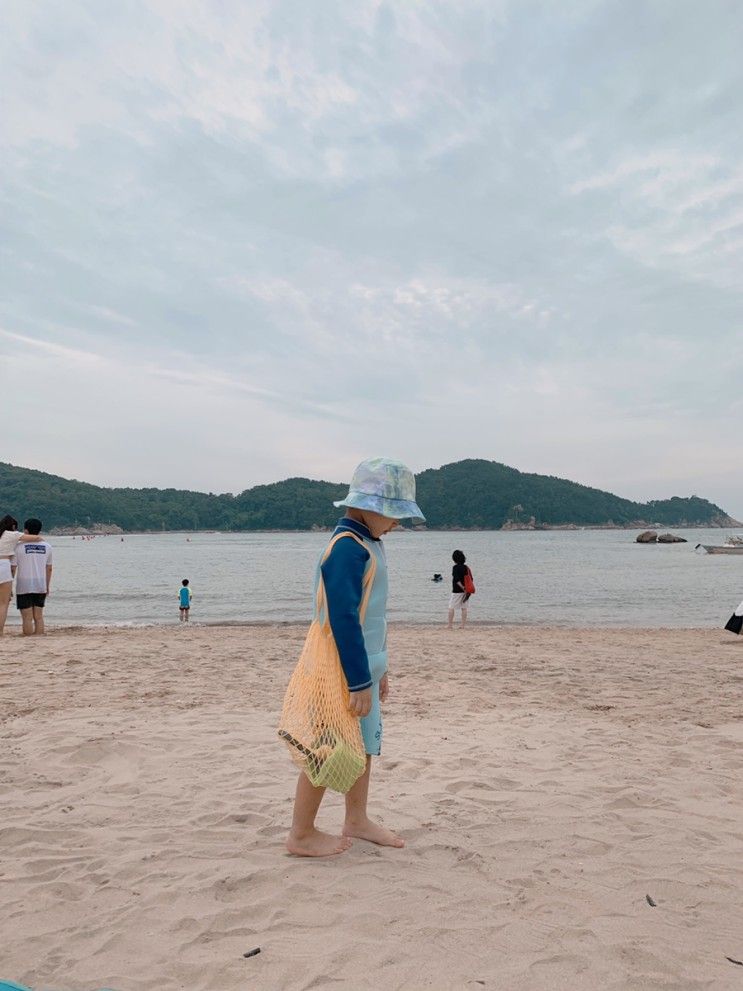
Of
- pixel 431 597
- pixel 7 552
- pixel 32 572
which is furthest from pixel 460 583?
pixel 431 597

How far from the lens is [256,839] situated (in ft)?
11.7

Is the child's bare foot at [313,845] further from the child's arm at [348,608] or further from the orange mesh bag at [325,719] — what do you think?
the child's arm at [348,608]

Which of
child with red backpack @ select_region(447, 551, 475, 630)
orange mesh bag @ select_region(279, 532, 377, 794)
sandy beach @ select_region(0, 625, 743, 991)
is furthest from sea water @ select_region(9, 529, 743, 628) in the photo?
orange mesh bag @ select_region(279, 532, 377, 794)

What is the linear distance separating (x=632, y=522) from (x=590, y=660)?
174 metres

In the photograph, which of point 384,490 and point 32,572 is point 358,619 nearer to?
point 384,490

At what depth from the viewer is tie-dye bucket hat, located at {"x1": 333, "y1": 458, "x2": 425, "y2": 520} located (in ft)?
10.3

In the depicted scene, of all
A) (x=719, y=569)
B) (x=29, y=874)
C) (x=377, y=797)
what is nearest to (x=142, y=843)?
(x=29, y=874)

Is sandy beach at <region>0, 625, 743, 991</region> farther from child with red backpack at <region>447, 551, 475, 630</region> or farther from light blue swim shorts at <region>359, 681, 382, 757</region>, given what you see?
child with red backpack at <region>447, 551, 475, 630</region>

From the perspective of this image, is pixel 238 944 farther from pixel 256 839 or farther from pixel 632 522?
pixel 632 522

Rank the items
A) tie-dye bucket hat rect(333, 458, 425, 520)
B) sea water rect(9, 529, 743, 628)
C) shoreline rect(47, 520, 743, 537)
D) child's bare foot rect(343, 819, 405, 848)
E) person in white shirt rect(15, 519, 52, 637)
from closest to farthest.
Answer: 1. tie-dye bucket hat rect(333, 458, 425, 520)
2. child's bare foot rect(343, 819, 405, 848)
3. person in white shirt rect(15, 519, 52, 637)
4. sea water rect(9, 529, 743, 628)
5. shoreline rect(47, 520, 743, 537)

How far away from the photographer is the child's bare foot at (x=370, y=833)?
137 inches

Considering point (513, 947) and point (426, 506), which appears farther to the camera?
point (426, 506)

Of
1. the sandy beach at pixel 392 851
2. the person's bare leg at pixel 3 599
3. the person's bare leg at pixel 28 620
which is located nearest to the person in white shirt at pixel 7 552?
the person's bare leg at pixel 3 599

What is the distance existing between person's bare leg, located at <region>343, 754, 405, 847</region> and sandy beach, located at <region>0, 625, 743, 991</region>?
0.22ft
